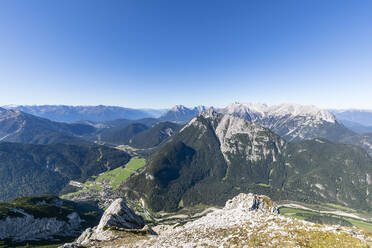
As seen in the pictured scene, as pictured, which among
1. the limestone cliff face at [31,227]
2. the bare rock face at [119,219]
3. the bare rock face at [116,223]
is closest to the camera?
the bare rock face at [116,223]

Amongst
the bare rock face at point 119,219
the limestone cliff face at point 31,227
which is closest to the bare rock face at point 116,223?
the bare rock face at point 119,219

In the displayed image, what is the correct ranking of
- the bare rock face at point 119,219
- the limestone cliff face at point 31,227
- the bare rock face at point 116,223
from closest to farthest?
the bare rock face at point 116,223
the bare rock face at point 119,219
the limestone cliff face at point 31,227

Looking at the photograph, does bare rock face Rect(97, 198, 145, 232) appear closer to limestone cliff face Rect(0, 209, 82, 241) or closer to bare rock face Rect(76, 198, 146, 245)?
bare rock face Rect(76, 198, 146, 245)

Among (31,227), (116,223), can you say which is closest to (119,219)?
(116,223)

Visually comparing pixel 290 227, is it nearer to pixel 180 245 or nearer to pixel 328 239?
pixel 328 239

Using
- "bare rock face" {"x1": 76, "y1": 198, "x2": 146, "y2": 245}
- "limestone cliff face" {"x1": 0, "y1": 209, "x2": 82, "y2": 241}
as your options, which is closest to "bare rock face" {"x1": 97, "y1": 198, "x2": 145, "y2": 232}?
"bare rock face" {"x1": 76, "y1": 198, "x2": 146, "y2": 245}

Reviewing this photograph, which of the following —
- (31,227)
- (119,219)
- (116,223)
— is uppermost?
(116,223)

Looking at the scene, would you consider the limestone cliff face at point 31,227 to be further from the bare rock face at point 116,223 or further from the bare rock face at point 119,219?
the bare rock face at point 119,219

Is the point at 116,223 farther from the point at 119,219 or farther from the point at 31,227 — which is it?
the point at 31,227

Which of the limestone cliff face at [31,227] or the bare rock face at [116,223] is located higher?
the bare rock face at [116,223]

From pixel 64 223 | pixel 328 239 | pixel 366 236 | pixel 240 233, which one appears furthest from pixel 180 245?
pixel 64 223
